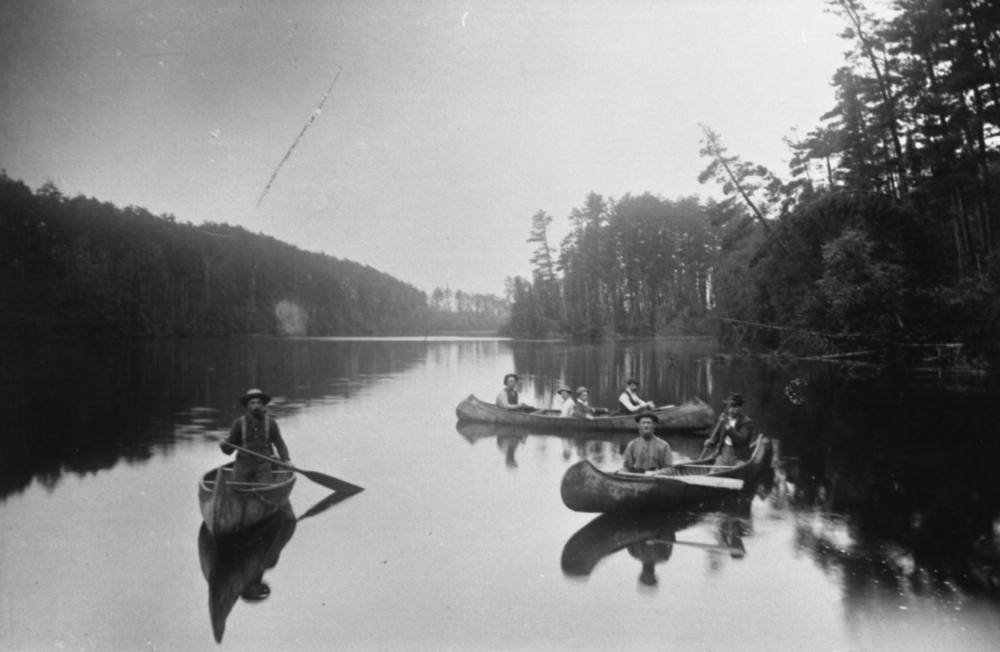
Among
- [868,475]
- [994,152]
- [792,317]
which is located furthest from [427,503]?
[792,317]

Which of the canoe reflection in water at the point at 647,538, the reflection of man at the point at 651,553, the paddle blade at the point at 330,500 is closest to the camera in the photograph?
the reflection of man at the point at 651,553

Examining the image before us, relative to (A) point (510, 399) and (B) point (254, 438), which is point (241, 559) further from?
(A) point (510, 399)

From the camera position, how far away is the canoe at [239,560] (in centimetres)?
682

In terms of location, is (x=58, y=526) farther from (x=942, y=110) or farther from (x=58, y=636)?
(x=942, y=110)

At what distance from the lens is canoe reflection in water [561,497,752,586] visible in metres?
7.77

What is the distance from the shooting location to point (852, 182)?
1324 inches

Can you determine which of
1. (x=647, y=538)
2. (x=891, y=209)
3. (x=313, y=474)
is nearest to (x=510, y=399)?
(x=313, y=474)

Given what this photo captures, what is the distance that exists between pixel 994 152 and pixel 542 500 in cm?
2428

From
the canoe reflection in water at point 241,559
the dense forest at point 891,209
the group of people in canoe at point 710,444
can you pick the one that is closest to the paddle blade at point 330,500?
the canoe reflection in water at point 241,559

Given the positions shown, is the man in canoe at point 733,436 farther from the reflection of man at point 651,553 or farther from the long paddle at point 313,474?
the long paddle at point 313,474

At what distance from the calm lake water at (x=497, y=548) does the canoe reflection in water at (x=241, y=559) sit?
48 mm

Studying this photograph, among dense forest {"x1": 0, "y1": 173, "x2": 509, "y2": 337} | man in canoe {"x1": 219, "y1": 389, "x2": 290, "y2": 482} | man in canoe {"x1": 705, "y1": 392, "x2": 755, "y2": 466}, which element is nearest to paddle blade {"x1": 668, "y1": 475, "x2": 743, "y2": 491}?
man in canoe {"x1": 705, "y1": 392, "x2": 755, "y2": 466}

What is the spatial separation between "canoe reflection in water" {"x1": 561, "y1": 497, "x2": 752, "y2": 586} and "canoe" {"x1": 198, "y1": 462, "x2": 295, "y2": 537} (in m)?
4.02

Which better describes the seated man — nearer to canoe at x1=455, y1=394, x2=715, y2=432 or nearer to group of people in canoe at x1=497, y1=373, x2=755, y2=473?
canoe at x1=455, y1=394, x2=715, y2=432
